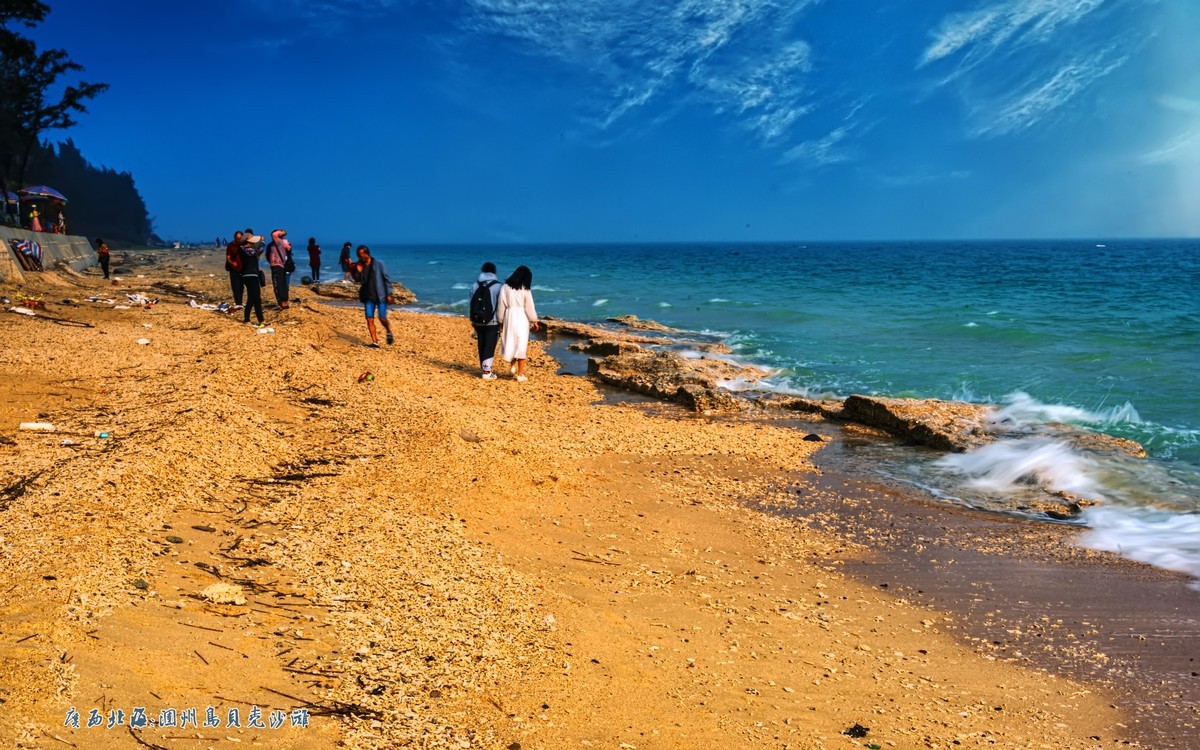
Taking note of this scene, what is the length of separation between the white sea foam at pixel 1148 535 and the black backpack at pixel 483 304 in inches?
314

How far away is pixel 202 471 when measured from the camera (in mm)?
5332

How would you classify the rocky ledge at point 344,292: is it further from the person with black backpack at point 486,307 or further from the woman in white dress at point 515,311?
the woman in white dress at point 515,311

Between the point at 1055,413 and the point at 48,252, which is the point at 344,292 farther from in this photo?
the point at 1055,413

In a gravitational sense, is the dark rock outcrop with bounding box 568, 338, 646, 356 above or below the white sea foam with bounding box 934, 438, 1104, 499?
above

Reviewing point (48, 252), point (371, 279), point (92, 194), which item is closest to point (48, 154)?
point (92, 194)

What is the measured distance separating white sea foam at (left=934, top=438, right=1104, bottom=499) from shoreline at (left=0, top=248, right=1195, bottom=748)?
2.49 metres

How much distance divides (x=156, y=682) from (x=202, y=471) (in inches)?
109

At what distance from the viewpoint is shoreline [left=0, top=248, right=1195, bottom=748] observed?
322 cm

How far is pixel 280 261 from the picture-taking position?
1600 centimetres

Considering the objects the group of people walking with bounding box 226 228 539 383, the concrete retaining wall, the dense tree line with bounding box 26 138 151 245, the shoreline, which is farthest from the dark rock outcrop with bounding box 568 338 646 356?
the dense tree line with bounding box 26 138 151 245

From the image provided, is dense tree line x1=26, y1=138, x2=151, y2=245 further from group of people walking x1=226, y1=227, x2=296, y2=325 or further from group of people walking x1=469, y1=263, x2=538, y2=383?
group of people walking x1=469, y1=263, x2=538, y2=383

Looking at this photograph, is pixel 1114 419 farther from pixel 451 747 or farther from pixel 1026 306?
pixel 1026 306

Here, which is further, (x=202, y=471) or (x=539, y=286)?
(x=539, y=286)

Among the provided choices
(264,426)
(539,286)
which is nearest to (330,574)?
(264,426)
